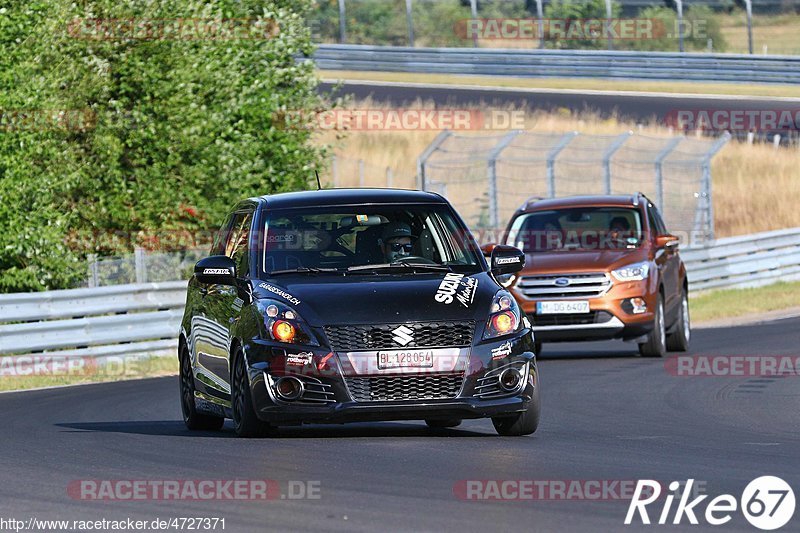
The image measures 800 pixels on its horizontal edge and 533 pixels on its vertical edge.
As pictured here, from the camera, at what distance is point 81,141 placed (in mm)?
24672

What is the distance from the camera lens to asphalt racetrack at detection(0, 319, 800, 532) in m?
7.96

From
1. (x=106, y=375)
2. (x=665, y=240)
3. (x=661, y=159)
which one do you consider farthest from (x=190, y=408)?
(x=661, y=159)

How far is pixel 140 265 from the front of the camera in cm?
2195

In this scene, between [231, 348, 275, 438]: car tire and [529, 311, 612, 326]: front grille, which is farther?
[529, 311, 612, 326]: front grille

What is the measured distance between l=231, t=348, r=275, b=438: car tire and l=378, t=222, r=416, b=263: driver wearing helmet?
119 centimetres

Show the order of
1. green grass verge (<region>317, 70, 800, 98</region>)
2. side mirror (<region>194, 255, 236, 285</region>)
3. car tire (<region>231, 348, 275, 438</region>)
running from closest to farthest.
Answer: car tire (<region>231, 348, 275, 438</region>)
side mirror (<region>194, 255, 236, 285</region>)
green grass verge (<region>317, 70, 800, 98</region>)

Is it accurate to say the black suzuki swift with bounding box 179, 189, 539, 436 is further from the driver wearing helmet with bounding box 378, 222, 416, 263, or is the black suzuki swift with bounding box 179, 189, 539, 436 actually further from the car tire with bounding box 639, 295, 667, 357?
the car tire with bounding box 639, 295, 667, 357

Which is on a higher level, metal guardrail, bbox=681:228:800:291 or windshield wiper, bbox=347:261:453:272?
windshield wiper, bbox=347:261:453:272

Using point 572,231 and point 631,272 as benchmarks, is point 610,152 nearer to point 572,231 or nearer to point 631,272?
point 572,231

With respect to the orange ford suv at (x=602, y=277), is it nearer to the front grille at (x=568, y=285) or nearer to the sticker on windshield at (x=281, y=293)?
the front grille at (x=568, y=285)

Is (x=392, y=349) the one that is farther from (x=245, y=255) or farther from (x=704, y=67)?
(x=704, y=67)

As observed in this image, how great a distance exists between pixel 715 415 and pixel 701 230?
1930 cm

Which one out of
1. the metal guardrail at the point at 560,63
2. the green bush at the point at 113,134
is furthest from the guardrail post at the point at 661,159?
the metal guardrail at the point at 560,63

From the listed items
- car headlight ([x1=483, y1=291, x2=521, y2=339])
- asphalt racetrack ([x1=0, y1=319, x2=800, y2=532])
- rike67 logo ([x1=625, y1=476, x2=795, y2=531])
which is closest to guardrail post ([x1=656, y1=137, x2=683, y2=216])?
asphalt racetrack ([x1=0, y1=319, x2=800, y2=532])
